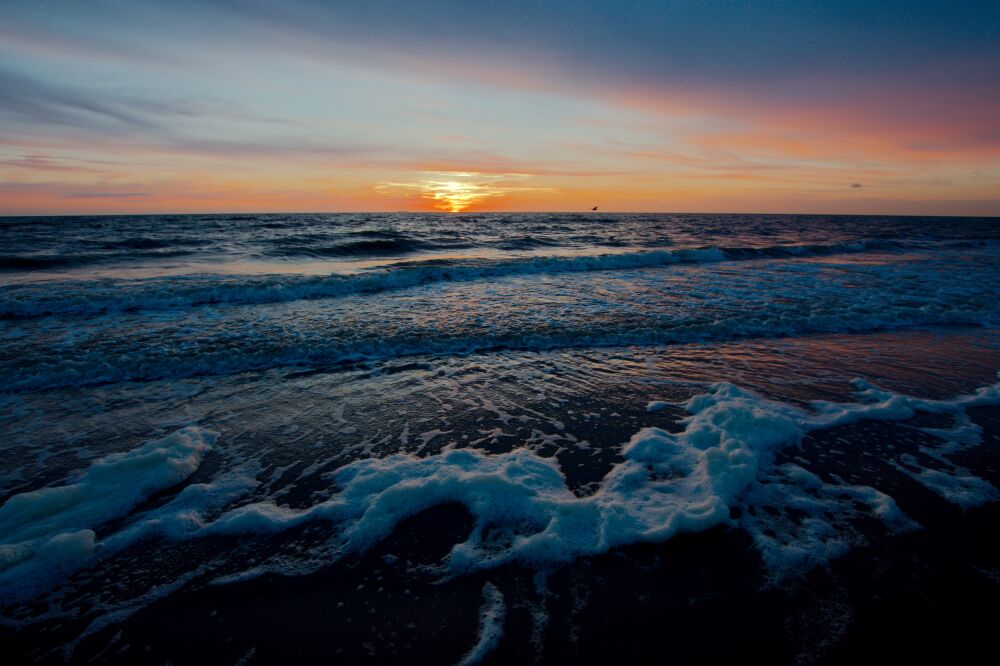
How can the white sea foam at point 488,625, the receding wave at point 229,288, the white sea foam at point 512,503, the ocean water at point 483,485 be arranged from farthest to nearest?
the receding wave at point 229,288
the white sea foam at point 512,503
the ocean water at point 483,485
the white sea foam at point 488,625

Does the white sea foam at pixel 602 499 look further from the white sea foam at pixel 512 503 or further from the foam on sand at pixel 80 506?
the foam on sand at pixel 80 506

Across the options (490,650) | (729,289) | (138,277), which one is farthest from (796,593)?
(138,277)

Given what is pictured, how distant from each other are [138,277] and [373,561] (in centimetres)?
1804

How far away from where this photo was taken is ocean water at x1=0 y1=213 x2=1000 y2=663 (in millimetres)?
2773

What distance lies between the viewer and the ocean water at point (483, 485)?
2773mm

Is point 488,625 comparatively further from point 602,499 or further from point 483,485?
point 602,499

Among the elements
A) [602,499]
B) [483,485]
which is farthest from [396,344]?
[602,499]

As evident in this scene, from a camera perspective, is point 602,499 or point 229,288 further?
point 229,288

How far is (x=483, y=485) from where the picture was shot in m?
4.05

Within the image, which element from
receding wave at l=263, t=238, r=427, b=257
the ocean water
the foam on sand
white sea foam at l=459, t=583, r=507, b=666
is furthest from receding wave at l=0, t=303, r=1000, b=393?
receding wave at l=263, t=238, r=427, b=257

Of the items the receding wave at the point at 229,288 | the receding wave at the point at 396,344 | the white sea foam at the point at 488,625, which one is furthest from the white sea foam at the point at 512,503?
the receding wave at the point at 229,288

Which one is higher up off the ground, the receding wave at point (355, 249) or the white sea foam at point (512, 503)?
the receding wave at point (355, 249)

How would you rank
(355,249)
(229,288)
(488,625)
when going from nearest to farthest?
(488,625) < (229,288) < (355,249)

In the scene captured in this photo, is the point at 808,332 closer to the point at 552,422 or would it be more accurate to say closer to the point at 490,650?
the point at 552,422
